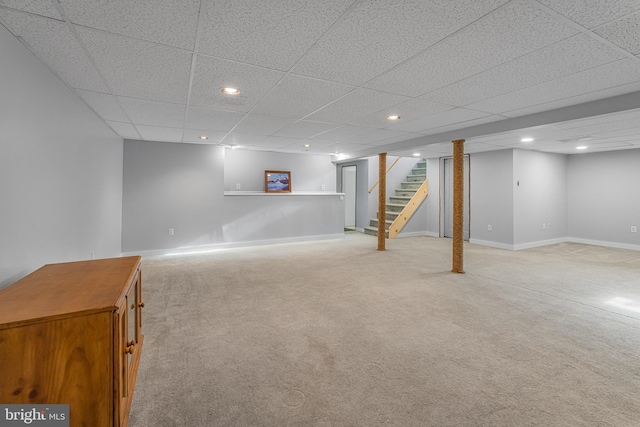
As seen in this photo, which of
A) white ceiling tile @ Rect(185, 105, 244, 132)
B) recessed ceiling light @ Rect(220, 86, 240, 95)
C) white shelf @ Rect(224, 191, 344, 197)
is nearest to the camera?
recessed ceiling light @ Rect(220, 86, 240, 95)

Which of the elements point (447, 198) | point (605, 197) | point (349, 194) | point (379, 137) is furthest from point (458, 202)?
point (349, 194)

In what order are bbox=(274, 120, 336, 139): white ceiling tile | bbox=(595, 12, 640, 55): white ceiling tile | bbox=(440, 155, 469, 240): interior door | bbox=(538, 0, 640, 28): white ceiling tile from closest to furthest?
bbox=(538, 0, 640, 28): white ceiling tile → bbox=(595, 12, 640, 55): white ceiling tile → bbox=(274, 120, 336, 139): white ceiling tile → bbox=(440, 155, 469, 240): interior door

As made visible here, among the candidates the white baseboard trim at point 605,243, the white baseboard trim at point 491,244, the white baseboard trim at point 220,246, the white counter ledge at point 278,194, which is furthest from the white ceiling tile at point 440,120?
the white baseboard trim at point 605,243

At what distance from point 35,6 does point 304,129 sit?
3.23 metres

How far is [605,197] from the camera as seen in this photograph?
6.69m

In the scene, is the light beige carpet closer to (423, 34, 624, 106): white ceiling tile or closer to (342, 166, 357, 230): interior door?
(423, 34, 624, 106): white ceiling tile

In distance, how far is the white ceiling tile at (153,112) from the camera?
10.5 feet

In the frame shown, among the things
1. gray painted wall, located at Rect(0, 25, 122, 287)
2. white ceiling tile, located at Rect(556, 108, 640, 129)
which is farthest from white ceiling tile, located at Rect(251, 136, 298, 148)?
white ceiling tile, located at Rect(556, 108, 640, 129)

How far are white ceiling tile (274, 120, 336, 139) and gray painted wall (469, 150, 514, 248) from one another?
14.3 feet

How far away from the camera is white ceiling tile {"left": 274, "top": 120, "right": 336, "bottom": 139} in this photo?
416 centimetres

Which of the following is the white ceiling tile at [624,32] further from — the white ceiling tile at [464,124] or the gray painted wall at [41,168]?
the gray painted wall at [41,168]

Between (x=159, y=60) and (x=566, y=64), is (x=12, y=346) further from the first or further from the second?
(x=566, y=64)

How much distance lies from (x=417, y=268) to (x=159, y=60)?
4.30 meters

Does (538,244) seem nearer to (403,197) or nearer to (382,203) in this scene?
(403,197)
